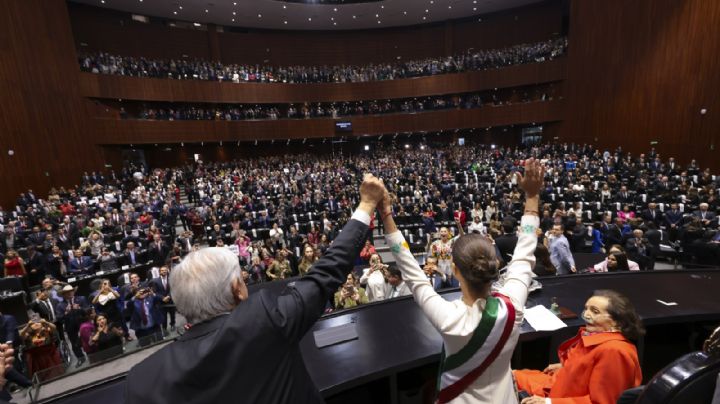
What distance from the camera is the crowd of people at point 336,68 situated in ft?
64.1

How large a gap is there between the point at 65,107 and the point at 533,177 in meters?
20.1

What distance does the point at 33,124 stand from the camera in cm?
1432

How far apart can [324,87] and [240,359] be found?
2420 cm

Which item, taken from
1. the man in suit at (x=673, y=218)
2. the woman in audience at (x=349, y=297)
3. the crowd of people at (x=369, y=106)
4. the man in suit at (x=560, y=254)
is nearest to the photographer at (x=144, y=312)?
the woman in audience at (x=349, y=297)

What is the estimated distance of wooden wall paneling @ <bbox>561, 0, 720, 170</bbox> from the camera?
13000 mm

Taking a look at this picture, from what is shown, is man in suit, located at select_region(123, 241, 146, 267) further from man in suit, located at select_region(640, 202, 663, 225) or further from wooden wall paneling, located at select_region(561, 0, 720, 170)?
wooden wall paneling, located at select_region(561, 0, 720, 170)

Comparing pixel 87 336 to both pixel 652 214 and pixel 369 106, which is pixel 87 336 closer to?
pixel 652 214

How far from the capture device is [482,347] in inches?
48.1

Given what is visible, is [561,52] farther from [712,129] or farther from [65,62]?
[65,62]

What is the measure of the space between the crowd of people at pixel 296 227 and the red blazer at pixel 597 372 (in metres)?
0.84

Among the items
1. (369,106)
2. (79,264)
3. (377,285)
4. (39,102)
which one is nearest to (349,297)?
(377,285)

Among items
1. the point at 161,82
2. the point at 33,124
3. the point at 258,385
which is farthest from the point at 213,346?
the point at 161,82

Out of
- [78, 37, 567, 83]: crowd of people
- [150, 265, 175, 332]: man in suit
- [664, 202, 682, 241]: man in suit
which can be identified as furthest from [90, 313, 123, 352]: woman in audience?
[78, 37, 567, 83]: crowd of people

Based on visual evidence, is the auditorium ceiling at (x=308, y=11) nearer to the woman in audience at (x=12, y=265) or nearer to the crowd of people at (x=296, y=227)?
the crowd of people at (x=296, y=227)
